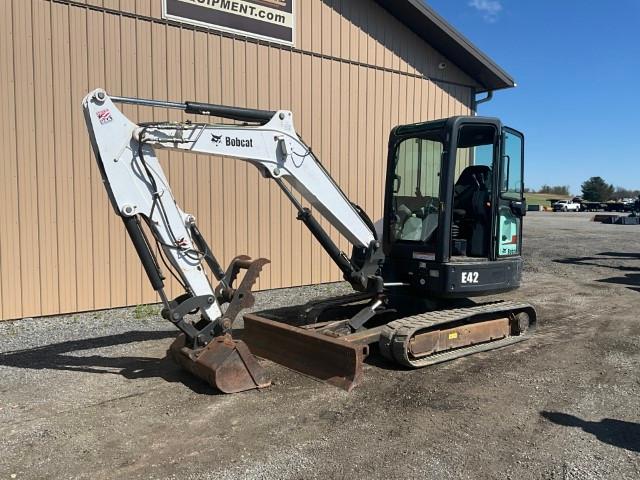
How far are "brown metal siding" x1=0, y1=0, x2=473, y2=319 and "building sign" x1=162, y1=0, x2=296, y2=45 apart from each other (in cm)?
18

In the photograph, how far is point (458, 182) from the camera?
726 centimetres

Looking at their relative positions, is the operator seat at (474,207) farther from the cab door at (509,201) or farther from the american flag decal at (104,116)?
the american flag decal at (104,116)

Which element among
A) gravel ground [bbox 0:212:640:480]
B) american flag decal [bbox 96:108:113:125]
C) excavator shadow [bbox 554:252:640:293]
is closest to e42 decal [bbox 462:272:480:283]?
gravel ground [bbox 0:212:640:480]

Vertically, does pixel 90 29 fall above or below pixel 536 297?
above

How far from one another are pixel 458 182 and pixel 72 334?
5627 mm

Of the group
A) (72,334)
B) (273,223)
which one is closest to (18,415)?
(72,334)

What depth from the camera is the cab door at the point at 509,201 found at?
6888 millimetres

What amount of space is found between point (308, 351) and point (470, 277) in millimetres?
2183

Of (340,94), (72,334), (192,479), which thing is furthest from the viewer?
(340,94)

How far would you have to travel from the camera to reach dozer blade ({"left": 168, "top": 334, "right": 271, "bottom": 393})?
522 centimetres

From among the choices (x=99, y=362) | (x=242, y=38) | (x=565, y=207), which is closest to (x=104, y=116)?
(x=99, y=362)

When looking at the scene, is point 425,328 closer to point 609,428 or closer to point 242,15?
point 609,428

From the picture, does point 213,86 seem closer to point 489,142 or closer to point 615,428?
point 489,142

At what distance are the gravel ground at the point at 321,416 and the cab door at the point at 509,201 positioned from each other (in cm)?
132
